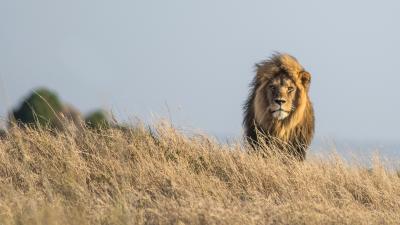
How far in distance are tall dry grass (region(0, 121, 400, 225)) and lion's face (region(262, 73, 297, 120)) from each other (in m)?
0.48

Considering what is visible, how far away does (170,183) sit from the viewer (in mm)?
7215

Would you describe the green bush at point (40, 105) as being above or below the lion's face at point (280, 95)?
above

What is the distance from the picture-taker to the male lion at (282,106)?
27.9 feet

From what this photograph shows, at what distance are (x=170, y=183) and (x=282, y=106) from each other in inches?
68.6

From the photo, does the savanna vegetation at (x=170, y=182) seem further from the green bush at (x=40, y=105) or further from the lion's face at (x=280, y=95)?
the green bush at (x=40, y=105)

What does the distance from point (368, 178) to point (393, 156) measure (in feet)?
4.07

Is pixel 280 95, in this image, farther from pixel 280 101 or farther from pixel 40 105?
pixel 40 105

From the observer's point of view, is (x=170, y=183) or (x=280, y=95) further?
(x=280, y=95)

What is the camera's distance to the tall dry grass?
6.08m

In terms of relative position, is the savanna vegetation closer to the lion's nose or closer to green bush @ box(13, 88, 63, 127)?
the lion's nose

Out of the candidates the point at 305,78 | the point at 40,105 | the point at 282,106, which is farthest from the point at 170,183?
the point at 40,105

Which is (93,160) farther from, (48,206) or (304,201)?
(304,201)

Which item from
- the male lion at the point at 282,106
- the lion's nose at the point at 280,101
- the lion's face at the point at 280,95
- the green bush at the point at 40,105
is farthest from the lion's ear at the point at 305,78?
the green bush at the point at 40,105

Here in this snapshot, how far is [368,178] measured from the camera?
7.97 meters
